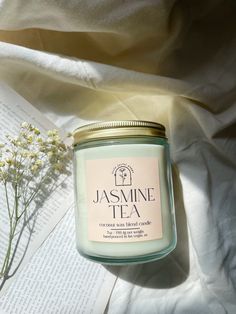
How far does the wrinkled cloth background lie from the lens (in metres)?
0.59

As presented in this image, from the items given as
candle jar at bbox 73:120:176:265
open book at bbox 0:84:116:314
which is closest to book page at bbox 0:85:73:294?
open book at bbox 0:84:116:314

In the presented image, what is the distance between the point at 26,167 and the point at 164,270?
0.33 metres

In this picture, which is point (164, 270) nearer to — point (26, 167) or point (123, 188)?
point (123, 188)

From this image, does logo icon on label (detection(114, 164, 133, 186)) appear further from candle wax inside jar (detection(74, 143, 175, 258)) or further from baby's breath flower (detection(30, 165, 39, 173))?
baby's breath flower (detection(30, 165, 39, 173))

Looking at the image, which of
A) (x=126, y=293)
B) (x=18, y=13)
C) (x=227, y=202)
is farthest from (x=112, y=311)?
(x=18, y=13)

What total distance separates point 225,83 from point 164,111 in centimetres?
12

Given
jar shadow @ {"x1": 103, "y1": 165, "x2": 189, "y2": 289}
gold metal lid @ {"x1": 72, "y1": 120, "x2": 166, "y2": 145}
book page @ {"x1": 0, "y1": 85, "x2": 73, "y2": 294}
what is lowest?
jar shadow @ {"x1": 103, "y1": 165, "x2": 189, "y2": 289}

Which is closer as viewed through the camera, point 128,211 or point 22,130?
point 128,211

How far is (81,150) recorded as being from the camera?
544 millimetres

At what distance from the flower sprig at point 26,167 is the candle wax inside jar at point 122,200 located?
0.11 meters

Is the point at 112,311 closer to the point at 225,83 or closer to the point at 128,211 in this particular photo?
the point at 128,211

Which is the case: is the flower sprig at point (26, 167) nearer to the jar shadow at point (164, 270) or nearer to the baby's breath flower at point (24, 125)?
the baby's breath flower at point (24, 125)

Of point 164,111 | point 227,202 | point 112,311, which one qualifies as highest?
point 164,111

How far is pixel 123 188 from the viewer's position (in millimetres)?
523
